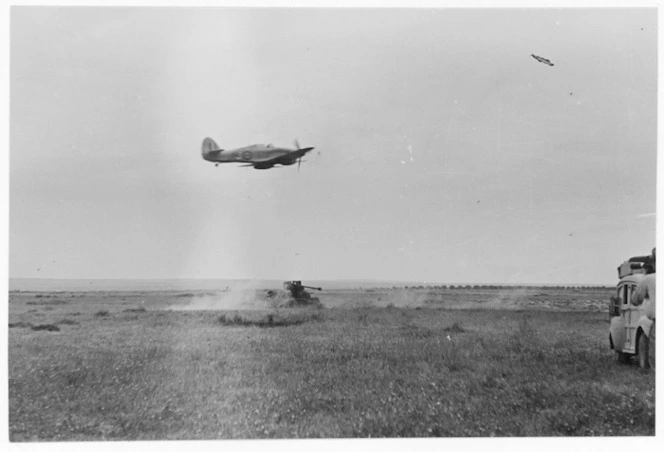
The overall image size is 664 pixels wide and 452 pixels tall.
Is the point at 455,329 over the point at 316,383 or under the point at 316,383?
under

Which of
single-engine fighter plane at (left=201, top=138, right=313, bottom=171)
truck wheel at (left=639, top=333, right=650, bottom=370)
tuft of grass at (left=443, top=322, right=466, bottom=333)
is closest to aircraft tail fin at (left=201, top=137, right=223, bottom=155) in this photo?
single-engine fighter plane at (left=201, top=138, right=313, bottom=171)

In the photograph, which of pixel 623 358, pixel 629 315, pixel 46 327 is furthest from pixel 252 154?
pixel 623 358

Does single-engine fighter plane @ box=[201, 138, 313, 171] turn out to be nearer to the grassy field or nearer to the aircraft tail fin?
the aircraft tail fin

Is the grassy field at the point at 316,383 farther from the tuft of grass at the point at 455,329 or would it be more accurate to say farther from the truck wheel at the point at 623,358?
the truck wheel at the point at 623,358

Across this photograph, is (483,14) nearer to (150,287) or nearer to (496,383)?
(496,383)

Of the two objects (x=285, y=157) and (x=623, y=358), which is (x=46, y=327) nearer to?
(x=285, y=157)

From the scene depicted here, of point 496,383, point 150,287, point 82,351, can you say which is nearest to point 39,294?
point 150,287


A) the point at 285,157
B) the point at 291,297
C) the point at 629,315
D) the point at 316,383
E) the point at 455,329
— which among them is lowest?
the point at 291,297
